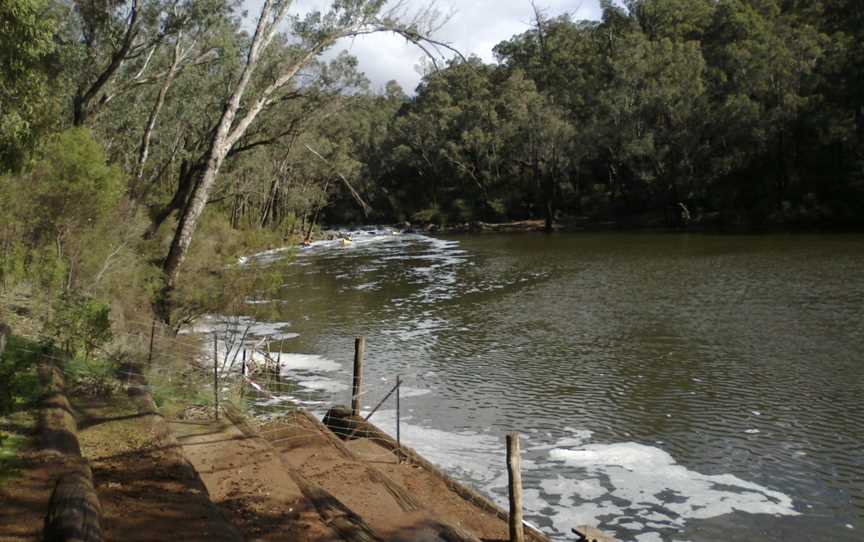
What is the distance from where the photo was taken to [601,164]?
6869 cm

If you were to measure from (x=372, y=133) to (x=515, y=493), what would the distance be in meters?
79.8

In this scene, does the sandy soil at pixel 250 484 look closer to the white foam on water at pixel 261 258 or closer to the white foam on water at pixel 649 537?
the white foam on water at pixel 649 537

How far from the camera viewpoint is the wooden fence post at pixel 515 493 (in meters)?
6.89

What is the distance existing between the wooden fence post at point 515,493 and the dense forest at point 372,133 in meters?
6.87

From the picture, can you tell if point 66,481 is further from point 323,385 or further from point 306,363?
point 306,363

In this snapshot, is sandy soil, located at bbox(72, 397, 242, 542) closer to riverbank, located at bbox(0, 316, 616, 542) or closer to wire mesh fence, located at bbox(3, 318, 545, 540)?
riverbank, located at bbox(0, 316, 616, 542)

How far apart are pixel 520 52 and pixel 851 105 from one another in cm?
4850

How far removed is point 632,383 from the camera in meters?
14.1

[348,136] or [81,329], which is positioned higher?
[348,136]

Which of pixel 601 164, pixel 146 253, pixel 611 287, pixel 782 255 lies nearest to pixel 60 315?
pixel 146 253

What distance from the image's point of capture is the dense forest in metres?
13.7

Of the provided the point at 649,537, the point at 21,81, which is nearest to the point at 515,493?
the point at 649,537

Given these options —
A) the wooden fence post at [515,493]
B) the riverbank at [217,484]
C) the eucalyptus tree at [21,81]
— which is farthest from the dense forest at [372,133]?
the wooden fence post at [515,493]

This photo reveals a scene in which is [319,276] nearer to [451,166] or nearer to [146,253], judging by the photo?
[146,253]
